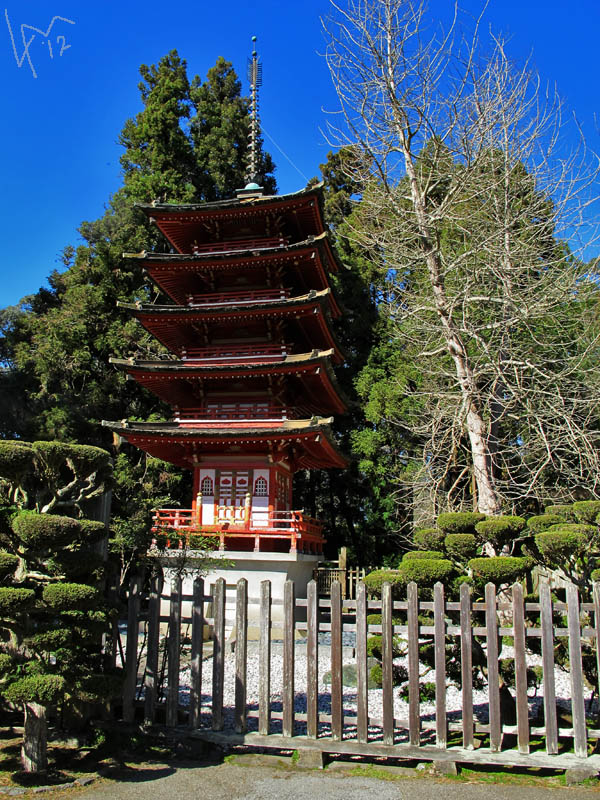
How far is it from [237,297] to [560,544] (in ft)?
47.9

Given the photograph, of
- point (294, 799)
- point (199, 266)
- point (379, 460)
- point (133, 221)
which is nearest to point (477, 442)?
point (294, 799)

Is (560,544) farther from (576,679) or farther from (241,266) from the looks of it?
(241,266)

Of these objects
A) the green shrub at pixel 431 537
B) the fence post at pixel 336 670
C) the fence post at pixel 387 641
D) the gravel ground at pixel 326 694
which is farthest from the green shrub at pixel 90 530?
the green shrub at pixel 431 537

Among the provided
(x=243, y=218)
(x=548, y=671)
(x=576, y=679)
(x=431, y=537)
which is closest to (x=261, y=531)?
(x=431, y=537)

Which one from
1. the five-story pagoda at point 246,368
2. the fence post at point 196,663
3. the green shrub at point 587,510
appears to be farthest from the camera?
the five-story pagoda at point 246,368

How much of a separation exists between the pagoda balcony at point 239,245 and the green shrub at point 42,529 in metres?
15.1

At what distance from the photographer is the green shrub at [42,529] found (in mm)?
4488

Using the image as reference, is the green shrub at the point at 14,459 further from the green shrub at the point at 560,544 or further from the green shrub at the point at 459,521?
the green shrub at the point at 560,544

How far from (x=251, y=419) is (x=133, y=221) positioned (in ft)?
42.6

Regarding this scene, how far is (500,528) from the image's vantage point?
232 inches

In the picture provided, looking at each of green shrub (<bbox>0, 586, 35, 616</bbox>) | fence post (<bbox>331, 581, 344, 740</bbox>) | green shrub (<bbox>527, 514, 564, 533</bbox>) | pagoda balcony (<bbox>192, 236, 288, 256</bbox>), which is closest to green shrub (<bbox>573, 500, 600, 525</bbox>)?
green shrub (<bbox>527, 514, 564, 533</bbox>)

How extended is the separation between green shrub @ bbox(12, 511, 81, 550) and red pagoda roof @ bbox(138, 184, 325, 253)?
15.1 meters

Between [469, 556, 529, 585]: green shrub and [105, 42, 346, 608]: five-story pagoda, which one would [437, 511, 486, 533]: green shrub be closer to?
[469, 556, 529, 585]: green shrub

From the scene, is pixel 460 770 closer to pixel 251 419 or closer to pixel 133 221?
pixel 251 419
